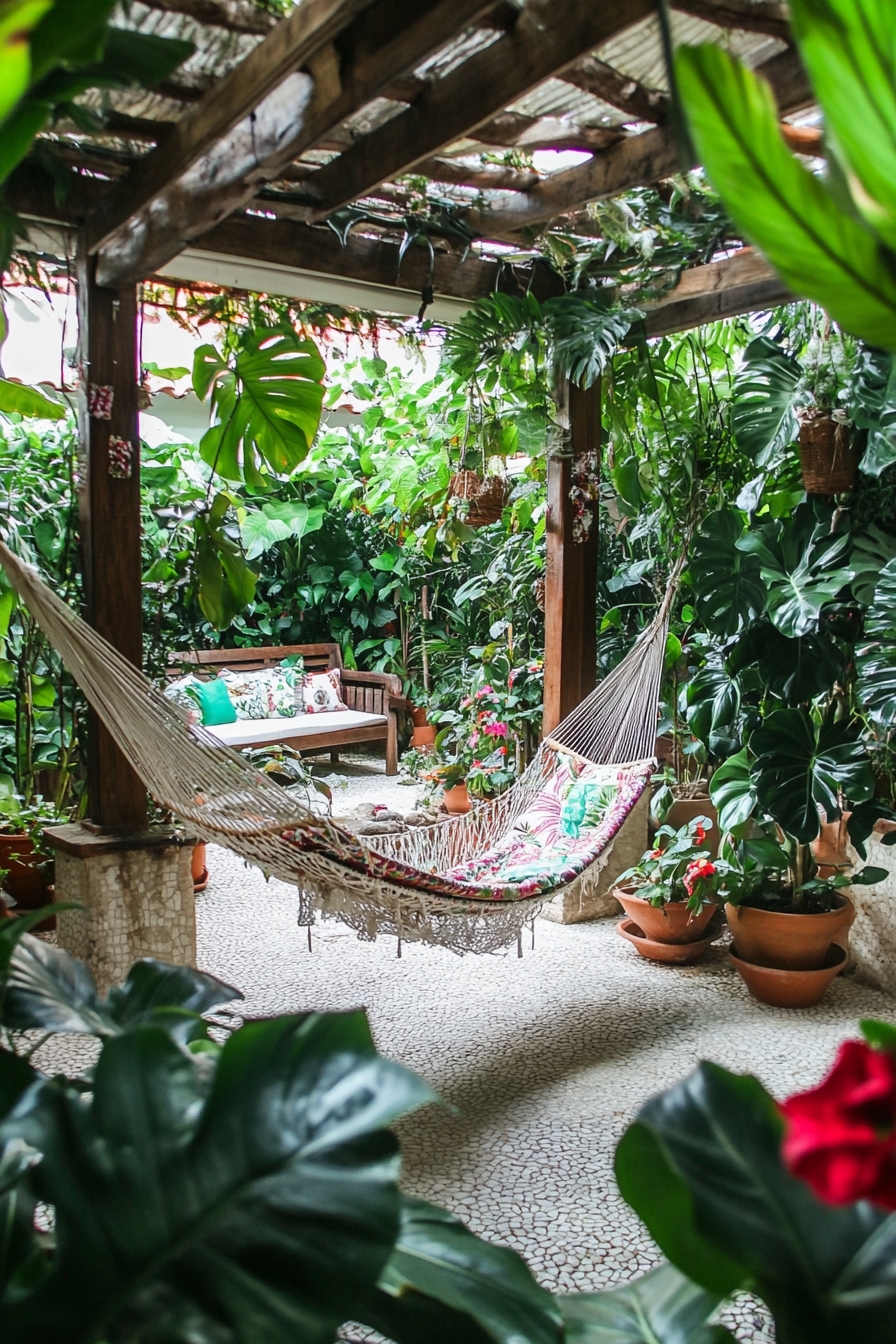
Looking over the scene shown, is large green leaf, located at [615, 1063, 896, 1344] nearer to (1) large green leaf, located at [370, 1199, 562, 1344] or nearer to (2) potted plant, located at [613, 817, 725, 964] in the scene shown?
(1) large green leaf, located at [370, 1199, 562, 1344]

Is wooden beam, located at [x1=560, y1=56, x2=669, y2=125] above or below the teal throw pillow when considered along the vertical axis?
above

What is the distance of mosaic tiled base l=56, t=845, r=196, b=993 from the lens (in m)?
2.46

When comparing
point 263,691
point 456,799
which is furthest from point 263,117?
point 263,691

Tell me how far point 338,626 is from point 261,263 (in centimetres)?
363

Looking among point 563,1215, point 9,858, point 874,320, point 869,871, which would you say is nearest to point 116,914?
point 9,858

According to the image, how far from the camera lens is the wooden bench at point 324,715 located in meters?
4.91

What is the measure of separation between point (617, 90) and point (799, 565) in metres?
1.15

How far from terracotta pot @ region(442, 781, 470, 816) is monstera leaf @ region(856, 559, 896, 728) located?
2.35 m

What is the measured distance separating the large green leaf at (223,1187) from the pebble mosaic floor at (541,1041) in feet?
4.00

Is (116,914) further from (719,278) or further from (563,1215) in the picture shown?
(719,278)

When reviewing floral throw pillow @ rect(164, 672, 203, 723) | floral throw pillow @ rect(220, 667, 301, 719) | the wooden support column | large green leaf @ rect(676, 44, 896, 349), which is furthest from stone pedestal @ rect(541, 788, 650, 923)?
large green leaf @ rect(676, 44, 896, 349)

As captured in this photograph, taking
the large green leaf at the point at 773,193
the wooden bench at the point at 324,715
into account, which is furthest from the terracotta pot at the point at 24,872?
the large green leaf at the point at 773,193

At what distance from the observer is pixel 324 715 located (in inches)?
211

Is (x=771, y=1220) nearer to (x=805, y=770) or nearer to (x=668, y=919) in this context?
(x=805, y=770)
